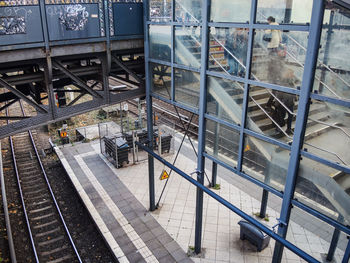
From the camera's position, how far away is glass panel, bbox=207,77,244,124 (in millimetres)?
6394

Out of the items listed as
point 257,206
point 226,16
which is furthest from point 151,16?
point 257,206

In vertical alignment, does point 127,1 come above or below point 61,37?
above

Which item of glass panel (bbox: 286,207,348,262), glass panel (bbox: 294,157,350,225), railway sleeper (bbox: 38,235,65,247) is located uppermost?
glass panel (bbox: 294,157,350,225)

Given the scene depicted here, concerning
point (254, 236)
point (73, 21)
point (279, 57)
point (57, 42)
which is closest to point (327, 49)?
point (279, 57)

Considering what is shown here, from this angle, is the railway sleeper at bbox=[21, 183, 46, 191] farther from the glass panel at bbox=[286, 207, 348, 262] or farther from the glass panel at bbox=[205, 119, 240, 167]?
the glass panel at bbox=[286, 207, 348, 262]

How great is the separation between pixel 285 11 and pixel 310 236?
7299 mm

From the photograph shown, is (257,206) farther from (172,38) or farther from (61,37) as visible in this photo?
(61,37)

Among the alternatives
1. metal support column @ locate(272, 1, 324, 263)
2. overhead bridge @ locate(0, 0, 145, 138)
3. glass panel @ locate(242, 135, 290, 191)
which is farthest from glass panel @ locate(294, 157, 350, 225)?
overhead bridge @ locate(0, 0, 145, 138)

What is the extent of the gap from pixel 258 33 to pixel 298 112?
1.67m

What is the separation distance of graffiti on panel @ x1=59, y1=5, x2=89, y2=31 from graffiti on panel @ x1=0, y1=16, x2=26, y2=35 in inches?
35.9

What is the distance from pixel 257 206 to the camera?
1098 centimetres

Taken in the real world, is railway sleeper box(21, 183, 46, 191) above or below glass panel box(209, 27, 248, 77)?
below

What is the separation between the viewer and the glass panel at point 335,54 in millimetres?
4371

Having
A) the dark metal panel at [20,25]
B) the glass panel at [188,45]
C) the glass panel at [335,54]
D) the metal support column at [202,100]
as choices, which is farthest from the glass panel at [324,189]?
the dark metal panel at [20,25]
